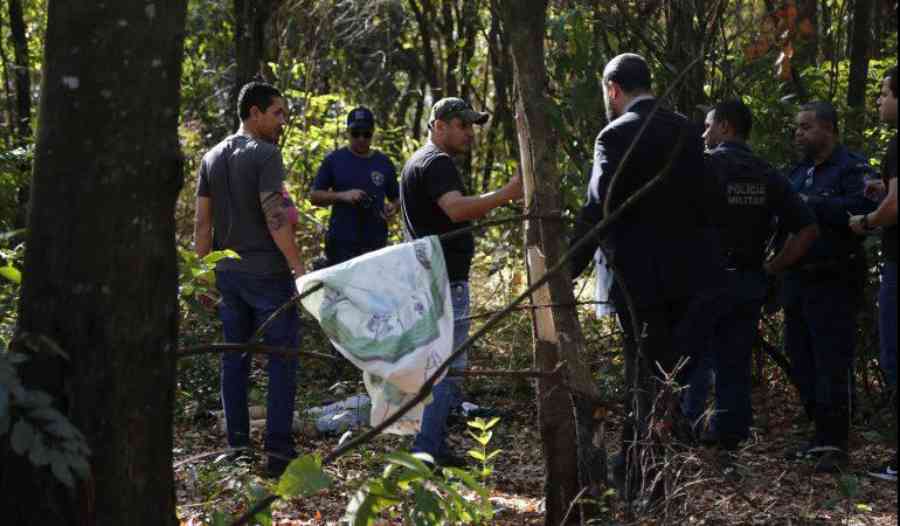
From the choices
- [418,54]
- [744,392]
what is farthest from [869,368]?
[418,54]

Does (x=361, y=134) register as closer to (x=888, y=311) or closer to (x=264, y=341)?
(x=264, y=341)

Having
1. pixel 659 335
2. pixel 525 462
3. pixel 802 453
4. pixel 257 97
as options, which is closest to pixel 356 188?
pixel 257 97

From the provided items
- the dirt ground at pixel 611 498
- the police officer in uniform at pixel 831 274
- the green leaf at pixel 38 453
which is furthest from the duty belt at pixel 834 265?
the green leaf at pixel 38 453

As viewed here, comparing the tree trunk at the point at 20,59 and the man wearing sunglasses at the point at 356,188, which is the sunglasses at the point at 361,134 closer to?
the man wearing sunglasses at the point at 356,188

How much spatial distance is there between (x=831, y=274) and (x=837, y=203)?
0.39m

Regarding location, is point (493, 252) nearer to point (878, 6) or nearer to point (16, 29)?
point (878, 6)

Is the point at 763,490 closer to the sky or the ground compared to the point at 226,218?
closer to the ground

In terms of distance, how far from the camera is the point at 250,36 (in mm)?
11805

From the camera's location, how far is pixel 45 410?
3369 mm

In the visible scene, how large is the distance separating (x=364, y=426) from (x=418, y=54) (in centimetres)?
975

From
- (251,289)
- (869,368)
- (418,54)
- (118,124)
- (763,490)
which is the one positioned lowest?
(763,490)

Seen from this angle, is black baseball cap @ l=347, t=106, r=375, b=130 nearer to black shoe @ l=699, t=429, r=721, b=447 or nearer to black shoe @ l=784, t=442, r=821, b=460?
black shoe @ l=699, t=429, r=721, b=447

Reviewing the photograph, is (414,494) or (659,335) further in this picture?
(659,335)

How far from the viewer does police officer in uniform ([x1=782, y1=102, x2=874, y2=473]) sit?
22.9ft
